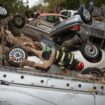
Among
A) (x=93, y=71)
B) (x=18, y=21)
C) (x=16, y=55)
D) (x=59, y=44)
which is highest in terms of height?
(x=18, y=21)

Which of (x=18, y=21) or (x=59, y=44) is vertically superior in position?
(x=18, y=21)

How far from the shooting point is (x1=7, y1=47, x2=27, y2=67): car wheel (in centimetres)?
655

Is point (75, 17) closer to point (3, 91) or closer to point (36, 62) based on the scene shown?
point (36, 62)

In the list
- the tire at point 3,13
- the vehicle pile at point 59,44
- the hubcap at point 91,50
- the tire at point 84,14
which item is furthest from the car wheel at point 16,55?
the tire at point 84,14

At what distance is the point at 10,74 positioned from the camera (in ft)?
17.3

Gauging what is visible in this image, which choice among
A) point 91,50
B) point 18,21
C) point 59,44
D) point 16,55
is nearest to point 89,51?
point 91,50

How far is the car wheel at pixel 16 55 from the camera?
6.55m

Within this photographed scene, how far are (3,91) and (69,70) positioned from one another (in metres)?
1.74

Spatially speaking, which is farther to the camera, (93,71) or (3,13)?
(3,13)

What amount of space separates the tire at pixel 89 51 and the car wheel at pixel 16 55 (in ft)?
4.01

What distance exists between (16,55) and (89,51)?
1556 mm

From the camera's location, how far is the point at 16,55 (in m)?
6.77

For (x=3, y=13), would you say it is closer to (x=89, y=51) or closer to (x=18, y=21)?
(x=18, y=21)

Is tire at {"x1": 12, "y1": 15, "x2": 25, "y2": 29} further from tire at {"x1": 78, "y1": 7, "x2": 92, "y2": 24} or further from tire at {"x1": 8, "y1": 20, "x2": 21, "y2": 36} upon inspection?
tire at {"x1": 78, "y1": 7, "x2": 92, "y2": 24}
